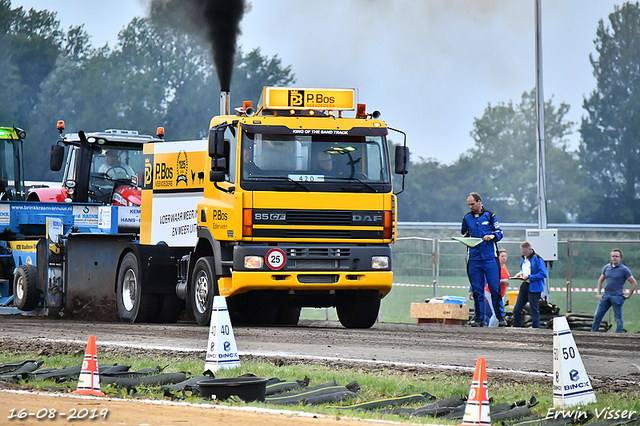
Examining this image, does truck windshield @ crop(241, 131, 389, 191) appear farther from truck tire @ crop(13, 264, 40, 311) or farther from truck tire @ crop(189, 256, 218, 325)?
truck tire @ crop(13, 264, 40, 311)

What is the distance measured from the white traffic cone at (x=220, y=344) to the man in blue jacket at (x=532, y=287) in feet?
30.4

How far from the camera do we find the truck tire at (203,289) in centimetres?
1338

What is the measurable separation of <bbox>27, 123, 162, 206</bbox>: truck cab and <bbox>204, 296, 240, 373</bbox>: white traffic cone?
34.1 ft

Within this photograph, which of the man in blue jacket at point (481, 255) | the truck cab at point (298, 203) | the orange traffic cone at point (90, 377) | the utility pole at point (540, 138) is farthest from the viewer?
the utility pole at point (540, 138)

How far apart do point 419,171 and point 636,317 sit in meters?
54.9

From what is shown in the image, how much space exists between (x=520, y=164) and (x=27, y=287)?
2370 inches

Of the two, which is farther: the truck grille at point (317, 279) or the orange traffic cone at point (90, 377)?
the truck grille at point (317, 279)

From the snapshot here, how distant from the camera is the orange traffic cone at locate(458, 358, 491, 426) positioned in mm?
5379

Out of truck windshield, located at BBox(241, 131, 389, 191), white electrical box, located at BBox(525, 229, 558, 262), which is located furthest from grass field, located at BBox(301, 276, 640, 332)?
truck windshield, located at BBox(241, 131, 389, 191)

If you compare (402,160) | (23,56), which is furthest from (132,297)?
(23,56)

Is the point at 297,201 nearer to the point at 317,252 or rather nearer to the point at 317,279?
the point at 317,252

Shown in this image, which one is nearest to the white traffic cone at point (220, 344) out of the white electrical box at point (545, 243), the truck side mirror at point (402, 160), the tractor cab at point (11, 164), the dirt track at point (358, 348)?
the dirt track at point (358, 348)

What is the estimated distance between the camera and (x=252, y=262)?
12805 mm

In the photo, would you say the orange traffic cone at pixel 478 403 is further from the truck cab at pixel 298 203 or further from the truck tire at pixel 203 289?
the truck tire at pixel 203 289
